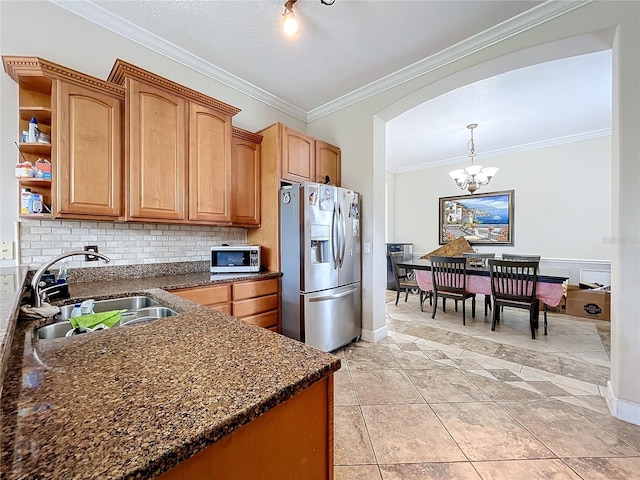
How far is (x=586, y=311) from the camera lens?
3.89m

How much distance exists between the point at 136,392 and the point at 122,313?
3.34ft

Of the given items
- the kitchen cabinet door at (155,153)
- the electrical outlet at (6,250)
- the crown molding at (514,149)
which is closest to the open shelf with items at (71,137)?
the kitchen cabinet door at (155,153)

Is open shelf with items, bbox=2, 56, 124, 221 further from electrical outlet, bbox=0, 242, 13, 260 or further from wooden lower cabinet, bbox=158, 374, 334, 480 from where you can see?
wooden lower cabinet, bbox=158, 374, 334, 480

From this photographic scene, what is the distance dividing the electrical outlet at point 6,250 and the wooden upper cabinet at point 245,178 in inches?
58.2

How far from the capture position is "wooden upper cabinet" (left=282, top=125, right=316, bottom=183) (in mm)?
2803

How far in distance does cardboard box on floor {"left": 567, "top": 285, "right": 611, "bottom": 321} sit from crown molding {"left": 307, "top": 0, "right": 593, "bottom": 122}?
3.60 metres

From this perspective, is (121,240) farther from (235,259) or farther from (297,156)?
(297,156)

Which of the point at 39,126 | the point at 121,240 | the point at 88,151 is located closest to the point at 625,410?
the point at 121,240

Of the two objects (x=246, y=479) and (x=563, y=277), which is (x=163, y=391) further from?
(x=563, y=277)

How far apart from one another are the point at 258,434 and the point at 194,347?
1.16 feet

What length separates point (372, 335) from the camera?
3127mm

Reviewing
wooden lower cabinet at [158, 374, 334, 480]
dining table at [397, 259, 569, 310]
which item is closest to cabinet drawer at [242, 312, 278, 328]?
wooden lower cabinet at [158, 374, 334, 480]

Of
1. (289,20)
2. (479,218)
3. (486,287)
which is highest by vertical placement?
(289,20)

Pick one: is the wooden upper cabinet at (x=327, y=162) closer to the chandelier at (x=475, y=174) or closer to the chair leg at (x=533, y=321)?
the chandelier at (x=475, y=174)
